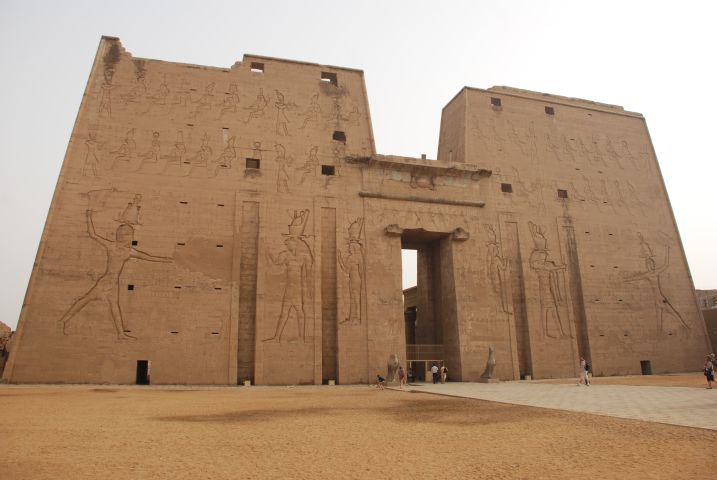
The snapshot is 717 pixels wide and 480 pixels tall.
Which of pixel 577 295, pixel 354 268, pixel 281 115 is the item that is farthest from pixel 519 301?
pixel 281 115

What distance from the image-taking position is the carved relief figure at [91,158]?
57.3 feet

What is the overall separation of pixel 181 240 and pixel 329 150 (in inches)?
275

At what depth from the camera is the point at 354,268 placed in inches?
742

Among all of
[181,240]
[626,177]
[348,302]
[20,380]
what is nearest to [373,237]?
[348,302]

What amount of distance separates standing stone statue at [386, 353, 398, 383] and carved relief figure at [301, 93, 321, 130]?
1013 centimetres

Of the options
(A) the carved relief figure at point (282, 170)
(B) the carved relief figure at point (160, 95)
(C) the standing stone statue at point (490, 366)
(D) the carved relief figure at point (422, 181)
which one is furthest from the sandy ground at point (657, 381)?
(B) the carved relief figure at point (160, 95)

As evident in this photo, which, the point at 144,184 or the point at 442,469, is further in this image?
the point at 144,184

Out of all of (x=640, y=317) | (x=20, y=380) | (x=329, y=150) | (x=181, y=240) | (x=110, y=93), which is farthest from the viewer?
(x=640, y=317)

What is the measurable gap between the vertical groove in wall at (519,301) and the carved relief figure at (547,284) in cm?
75

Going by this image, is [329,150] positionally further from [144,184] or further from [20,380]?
[20,380]

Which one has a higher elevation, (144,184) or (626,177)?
(626,177)

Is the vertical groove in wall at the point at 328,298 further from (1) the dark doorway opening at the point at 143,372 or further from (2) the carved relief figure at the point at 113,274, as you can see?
(1) the dark doorway opening at the point at 143,372

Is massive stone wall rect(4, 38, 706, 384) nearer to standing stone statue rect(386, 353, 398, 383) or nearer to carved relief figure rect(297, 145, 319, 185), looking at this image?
carved relief figure rect(297, 145, 319, 185)

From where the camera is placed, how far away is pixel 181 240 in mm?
17594
